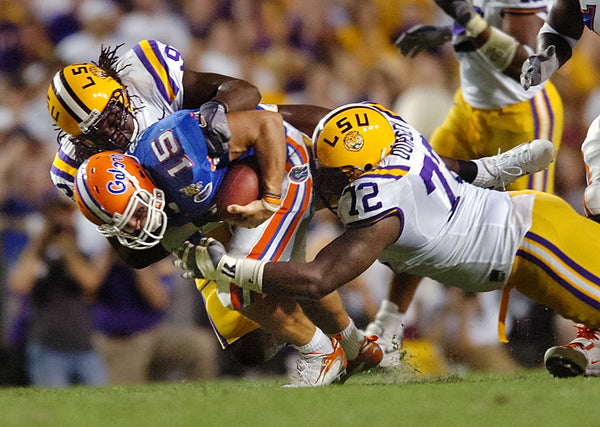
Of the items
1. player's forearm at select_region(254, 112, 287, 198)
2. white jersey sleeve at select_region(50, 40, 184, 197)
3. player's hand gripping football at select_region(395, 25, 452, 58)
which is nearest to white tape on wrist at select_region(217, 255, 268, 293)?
player's forearm at select_region(254, 112, 287, 198)

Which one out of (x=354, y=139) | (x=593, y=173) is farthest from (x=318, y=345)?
(x=593, y=173)

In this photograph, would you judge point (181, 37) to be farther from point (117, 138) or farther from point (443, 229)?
point (443, 229)

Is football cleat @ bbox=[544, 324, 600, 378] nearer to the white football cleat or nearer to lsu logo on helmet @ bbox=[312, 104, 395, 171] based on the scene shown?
the white football cleat

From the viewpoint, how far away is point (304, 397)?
3467 millimetres

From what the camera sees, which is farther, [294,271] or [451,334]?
[451,334]

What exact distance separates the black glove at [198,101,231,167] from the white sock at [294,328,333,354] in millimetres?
938

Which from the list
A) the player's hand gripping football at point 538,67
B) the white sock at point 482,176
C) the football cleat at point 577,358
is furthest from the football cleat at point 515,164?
the football cleat at point 577,358

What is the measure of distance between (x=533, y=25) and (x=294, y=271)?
2.54 m

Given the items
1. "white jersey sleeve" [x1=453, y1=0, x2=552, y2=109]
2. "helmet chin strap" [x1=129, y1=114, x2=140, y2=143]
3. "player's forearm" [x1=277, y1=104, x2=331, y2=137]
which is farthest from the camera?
"white jersey sleeve" [x1=453, y1=0, x2=552, y2=109]

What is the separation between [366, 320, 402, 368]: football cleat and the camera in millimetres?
4848

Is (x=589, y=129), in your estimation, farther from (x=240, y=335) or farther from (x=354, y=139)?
(x=240, y=335)

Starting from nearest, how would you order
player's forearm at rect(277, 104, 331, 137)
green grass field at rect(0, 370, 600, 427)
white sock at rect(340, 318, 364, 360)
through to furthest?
1. green grass field at rect(0, 370, 600, 427)
2. white sock at rect(340, 318, 364, 360)
3. player's forearm at rect(277, 104, 331, 137)

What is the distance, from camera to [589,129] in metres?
4.65

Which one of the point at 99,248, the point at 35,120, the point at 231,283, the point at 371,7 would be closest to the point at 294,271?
the point at 231,283
